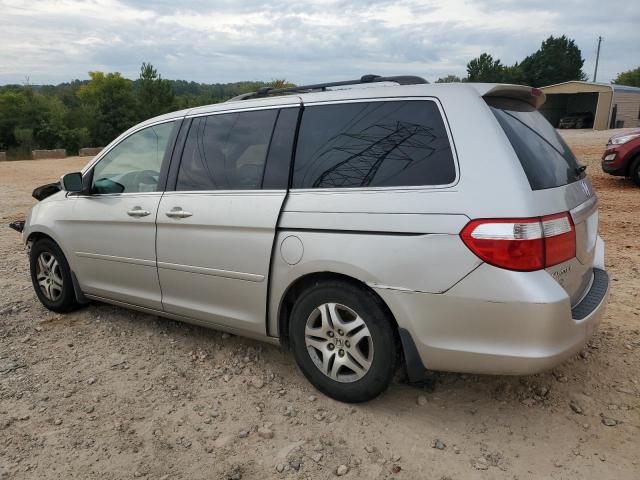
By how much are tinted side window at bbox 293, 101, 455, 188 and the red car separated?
9386 millimetres

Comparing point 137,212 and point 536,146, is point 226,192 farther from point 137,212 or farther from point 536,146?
point 536,146

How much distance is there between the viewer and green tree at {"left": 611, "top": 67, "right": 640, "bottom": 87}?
73.7 meters

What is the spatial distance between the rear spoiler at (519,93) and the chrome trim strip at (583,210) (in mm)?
697

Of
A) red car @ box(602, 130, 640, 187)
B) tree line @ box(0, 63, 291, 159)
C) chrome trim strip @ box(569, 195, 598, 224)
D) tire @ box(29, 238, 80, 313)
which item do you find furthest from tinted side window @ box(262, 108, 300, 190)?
tree line @ box(0, 63, 291, 159)

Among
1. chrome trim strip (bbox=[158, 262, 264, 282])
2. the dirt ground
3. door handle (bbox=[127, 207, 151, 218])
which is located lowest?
the dirt ground

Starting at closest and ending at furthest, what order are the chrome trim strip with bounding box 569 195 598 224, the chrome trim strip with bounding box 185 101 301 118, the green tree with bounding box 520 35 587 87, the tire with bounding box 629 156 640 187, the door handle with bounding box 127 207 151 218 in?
the chrome trim strip with bounding box 569 195 598 224, the chrome trim strip with bounding box 185 101 301 118, the door handle with bounding box 127 207 151 218, the tire with bounding box 629 156 640 187, the green tree with bounding box 520 35 587 87

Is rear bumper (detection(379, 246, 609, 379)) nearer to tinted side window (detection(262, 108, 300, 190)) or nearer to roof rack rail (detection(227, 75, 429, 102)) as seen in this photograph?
tinted side window (detection(262, 108, 300, 190))

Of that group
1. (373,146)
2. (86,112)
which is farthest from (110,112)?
(373,146)

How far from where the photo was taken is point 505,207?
2357mm

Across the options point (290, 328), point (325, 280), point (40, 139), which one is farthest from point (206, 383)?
point (40, 139)

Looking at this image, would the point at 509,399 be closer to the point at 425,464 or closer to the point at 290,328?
the point at 425,464

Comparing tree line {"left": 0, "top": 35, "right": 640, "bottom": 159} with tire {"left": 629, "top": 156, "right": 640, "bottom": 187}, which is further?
tree line {"left": 0, "top": 35, "right": 640, "bottom": 159}

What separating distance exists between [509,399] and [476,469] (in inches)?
26.8

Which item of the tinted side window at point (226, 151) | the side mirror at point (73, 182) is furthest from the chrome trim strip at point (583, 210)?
the side mirror at point (73, 182)
